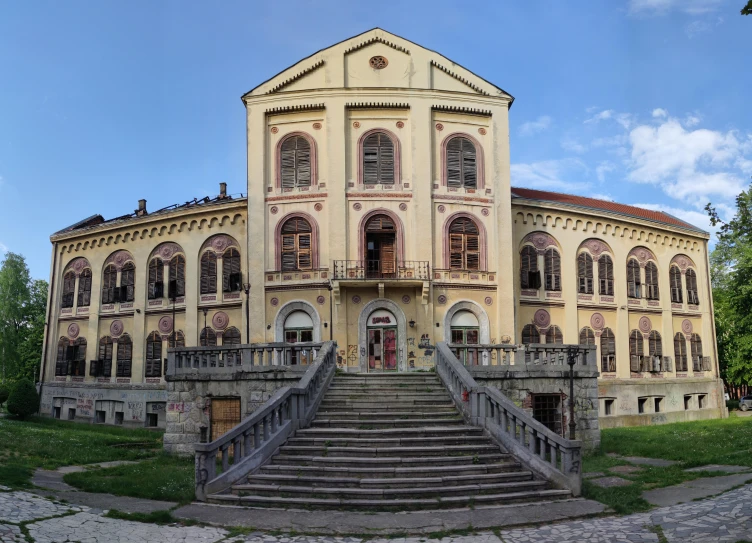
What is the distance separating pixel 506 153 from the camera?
29.9m

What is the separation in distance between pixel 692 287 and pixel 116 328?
33.6m

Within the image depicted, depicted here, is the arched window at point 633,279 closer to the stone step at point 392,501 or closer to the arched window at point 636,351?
the arched window at point 636,351

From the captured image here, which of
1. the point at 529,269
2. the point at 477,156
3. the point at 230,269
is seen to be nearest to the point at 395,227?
the point at 477,156

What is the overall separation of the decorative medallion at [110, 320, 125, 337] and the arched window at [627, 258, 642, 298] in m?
28.3

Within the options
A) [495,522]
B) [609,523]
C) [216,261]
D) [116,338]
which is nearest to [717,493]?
[609,523]

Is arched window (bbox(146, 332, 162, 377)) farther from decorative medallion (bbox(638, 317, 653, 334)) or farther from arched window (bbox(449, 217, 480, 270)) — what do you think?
decorative medallion (bbox(638, 317, 653, 334))

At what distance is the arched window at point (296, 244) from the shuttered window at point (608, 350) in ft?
54.8

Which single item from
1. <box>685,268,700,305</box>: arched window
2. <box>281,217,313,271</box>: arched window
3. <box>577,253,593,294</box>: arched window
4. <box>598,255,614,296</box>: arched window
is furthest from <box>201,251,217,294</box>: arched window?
<box>685,268,700,305</box>: arched window

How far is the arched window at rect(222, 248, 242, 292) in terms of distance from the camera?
1281 inches

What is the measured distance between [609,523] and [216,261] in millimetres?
26645

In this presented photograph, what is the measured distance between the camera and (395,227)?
28.8 meters

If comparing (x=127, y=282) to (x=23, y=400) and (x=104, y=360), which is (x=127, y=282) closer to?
(x=104, y=360)

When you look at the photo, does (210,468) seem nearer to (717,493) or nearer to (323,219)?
(717,493)

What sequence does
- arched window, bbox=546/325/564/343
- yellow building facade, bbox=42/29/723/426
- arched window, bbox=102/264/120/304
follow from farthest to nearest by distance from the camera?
arched window, bbox=102/264/120/304 < arched window, bbox=546/325/564/343 < yellow building facade, bbox=42/29/723/426
